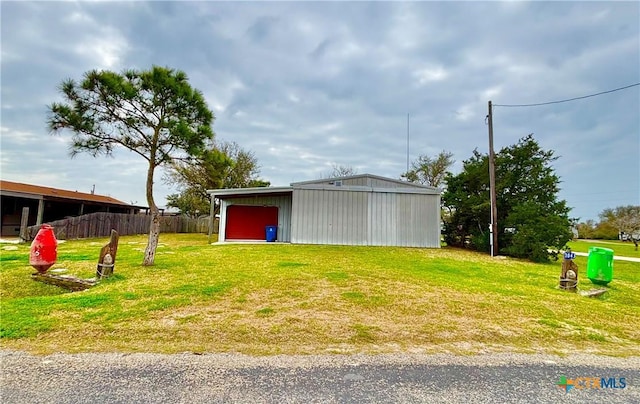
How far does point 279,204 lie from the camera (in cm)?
1616

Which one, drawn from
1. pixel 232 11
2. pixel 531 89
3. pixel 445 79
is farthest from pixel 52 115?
pixel 531 89

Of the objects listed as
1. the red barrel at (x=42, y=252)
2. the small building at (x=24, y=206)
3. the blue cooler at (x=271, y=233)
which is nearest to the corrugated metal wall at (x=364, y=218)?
the blue cooler at (x=271, y=233)

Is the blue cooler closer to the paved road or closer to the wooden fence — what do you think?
the wooden fence

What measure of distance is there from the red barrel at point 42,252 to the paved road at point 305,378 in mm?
4072

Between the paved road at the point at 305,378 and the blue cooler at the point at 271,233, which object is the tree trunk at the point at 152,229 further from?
the blue cooler at the point at 271,233

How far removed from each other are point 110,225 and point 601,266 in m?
21.5

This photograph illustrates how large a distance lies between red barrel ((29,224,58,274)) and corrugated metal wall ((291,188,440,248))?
918 cm

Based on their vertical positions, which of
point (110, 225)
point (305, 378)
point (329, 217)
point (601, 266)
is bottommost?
point (305, 378)

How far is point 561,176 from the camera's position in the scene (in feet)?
43.6

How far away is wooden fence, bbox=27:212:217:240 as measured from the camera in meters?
14.8

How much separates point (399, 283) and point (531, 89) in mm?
11864

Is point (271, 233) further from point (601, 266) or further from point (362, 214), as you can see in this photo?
point (601, 266)

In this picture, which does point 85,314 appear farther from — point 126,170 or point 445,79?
point 126,170

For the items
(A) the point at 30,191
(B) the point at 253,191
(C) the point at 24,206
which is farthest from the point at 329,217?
(A) the point at 30,191
